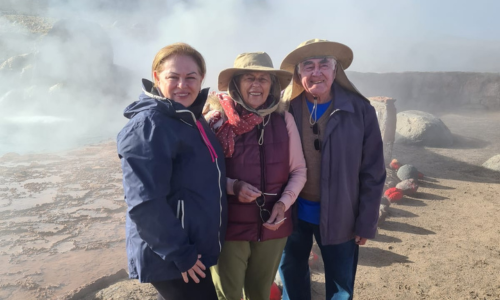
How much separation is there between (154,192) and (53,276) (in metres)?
2.85

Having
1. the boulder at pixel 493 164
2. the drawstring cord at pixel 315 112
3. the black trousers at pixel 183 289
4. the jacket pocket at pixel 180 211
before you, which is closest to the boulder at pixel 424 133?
the boulder at pixel 493 164

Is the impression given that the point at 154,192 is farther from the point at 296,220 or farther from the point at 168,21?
the point at 168,21

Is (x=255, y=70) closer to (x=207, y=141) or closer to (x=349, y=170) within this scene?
(x=207, y=141)

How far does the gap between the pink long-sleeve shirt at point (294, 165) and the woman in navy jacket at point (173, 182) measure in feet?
1.33

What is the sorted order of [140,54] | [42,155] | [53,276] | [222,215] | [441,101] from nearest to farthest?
[222,215], [53,276], [42,155], [441,101], [140,54]

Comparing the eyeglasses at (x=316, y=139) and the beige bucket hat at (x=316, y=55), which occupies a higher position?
the beige bucket hat at (x=316, y=55)

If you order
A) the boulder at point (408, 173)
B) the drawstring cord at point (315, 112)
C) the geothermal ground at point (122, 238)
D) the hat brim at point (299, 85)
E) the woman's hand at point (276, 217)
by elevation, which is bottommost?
the geothermal ground at point (122, 238)

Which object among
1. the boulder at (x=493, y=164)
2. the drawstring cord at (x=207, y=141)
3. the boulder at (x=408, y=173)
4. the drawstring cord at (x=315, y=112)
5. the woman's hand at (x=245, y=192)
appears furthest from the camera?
the boulder at (x=493, y=164)

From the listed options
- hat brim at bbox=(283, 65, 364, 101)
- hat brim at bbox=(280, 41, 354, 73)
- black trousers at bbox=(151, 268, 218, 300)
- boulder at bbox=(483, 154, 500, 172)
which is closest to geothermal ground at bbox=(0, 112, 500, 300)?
boulder at bbox=(483, 154, 500, 172)

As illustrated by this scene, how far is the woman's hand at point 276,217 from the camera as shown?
72.2 inches

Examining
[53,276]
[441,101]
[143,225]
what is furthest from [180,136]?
[441,101]

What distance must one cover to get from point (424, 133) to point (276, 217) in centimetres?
849

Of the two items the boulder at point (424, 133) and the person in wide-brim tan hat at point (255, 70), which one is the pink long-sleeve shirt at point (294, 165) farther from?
the boulder at point (424, 133)

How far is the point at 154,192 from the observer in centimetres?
135
